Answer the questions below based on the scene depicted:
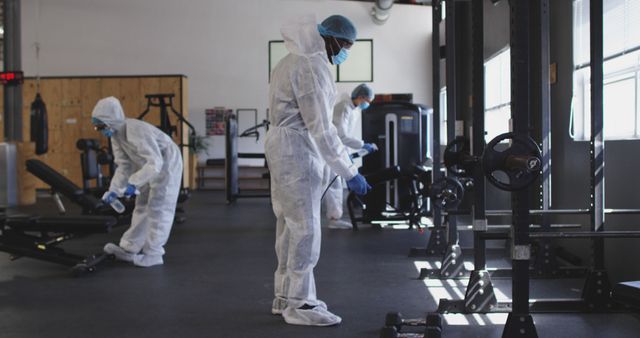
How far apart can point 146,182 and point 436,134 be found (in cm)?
224

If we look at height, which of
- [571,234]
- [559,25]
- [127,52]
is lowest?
[571,234]

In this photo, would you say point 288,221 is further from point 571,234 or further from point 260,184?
point 260,184

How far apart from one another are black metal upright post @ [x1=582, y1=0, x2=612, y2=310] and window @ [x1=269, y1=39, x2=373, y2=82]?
10.5m

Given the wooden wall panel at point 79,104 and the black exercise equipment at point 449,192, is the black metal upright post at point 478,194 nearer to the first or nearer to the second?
the black exercise equipment at point 449,192

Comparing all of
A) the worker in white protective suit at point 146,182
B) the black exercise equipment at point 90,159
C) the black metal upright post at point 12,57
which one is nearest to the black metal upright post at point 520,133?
the worker in white protective suit at point 146,182

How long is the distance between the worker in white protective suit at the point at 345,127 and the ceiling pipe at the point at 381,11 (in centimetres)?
610

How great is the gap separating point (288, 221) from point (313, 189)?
209mm

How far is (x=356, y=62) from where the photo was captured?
1374 cm

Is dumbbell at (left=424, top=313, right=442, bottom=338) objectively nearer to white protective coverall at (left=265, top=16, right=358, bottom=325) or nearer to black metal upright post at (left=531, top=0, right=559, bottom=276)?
white protective coverall at (left=265, top=16, right=358, bottom=325)

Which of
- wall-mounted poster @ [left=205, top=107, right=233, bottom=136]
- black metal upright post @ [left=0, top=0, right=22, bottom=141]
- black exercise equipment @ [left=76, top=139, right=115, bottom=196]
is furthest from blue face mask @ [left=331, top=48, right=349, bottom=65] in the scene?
wall-mounted poster @ [left=205, top=107, right=233, bottom=136]

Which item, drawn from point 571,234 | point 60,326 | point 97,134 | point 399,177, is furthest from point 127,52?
point 571,234

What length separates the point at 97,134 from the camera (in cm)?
→ 1260

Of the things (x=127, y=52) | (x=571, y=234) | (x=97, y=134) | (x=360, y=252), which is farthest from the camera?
(x=127, y=52)

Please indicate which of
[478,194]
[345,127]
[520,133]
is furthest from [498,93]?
[520,133]
